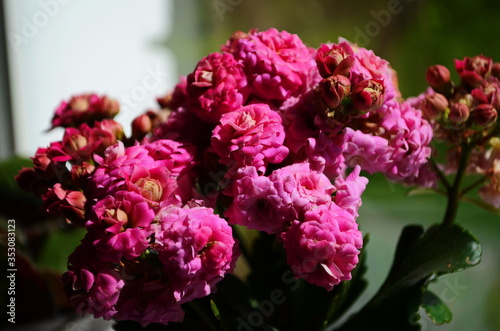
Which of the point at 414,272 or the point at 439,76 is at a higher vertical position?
the point at 439,76

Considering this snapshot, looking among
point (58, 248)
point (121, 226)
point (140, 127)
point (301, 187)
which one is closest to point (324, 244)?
point (301, 187)

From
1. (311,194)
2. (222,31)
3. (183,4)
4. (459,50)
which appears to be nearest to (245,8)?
(222,31)

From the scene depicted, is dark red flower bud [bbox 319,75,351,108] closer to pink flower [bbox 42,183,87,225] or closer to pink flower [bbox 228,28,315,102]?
pink flower [bbox 228,28,315,102]

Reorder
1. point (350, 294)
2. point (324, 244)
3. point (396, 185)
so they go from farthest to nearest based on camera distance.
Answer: point (396, 185)
point (350, 294)
point (324, 244)

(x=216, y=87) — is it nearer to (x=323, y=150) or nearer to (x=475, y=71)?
(x=323, y=150)

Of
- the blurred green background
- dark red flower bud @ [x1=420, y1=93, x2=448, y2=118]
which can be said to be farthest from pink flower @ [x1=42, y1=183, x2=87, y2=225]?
the blurred green background

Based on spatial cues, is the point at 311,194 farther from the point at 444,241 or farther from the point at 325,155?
the point at 444,241
